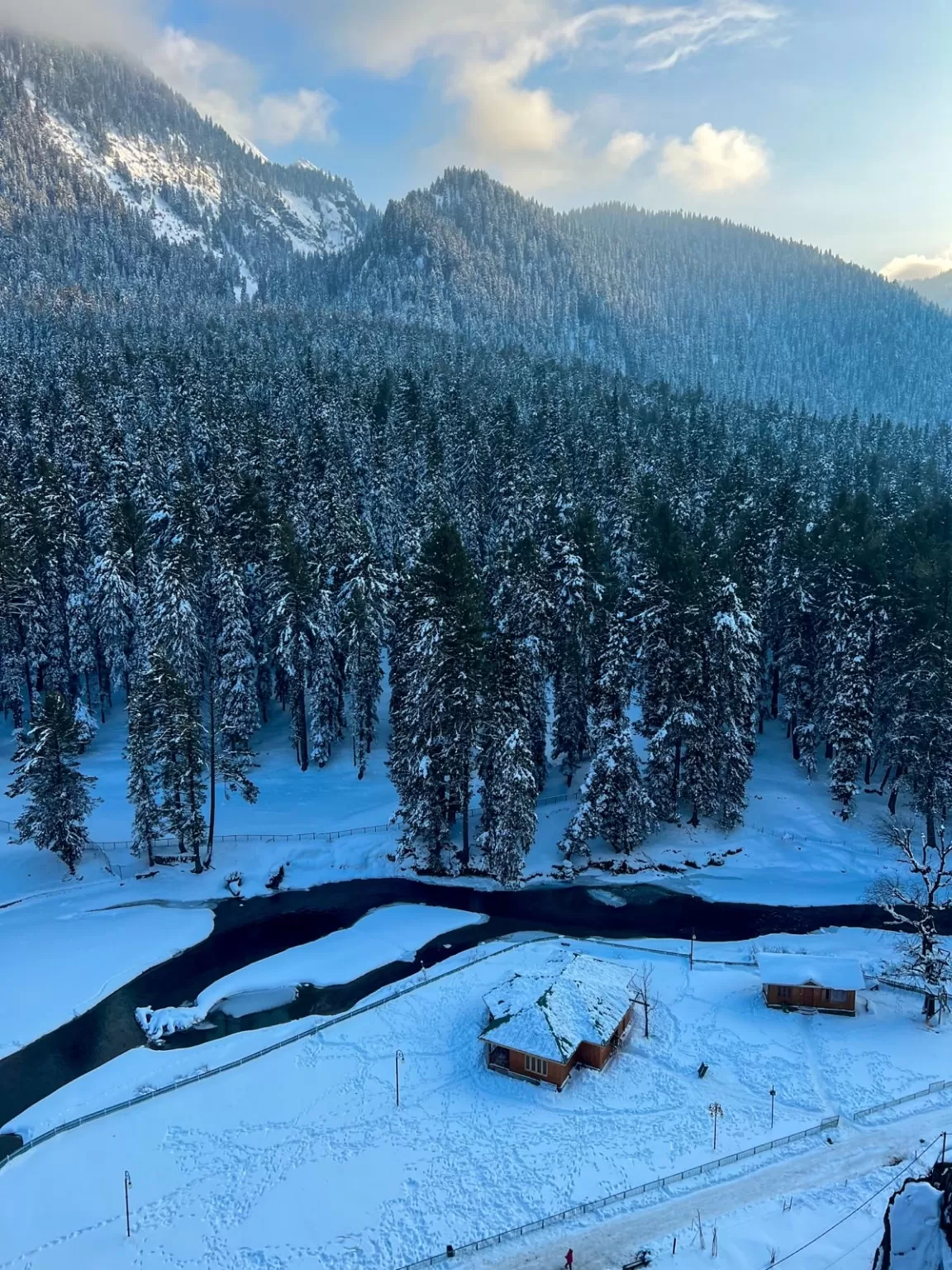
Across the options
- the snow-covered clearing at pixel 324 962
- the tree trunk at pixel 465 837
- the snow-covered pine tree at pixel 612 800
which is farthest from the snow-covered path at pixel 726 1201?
the tree trunk at pixel 465 837

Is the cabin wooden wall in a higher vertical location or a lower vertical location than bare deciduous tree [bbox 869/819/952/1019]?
lower

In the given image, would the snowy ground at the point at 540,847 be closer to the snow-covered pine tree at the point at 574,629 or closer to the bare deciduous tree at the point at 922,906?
the bare deciduous tree at the point at 922,906

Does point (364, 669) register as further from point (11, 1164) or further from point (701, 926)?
point (11, 1164)

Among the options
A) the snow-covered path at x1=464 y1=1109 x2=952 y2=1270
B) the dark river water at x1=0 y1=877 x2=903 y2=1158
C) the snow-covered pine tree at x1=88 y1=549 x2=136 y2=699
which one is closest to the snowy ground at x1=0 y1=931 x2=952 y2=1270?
the snow-covered path at x1=464 y1=1109 x2=952 y2=1270

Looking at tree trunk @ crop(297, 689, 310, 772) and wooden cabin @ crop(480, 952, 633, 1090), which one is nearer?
wooden cabin @ crop(480, 952, 633, 1090)

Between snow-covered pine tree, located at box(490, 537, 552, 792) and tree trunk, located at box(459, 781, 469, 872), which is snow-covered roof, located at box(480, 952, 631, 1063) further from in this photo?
snow-covered pine tree, located at box(490, 537, 552, 792)

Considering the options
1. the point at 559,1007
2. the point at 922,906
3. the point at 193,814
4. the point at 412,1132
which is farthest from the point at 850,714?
the point at 193,814

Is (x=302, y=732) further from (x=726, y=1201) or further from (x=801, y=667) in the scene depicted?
(x=726, y=1201)

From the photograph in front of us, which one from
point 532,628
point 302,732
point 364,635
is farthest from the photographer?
point 302,732
